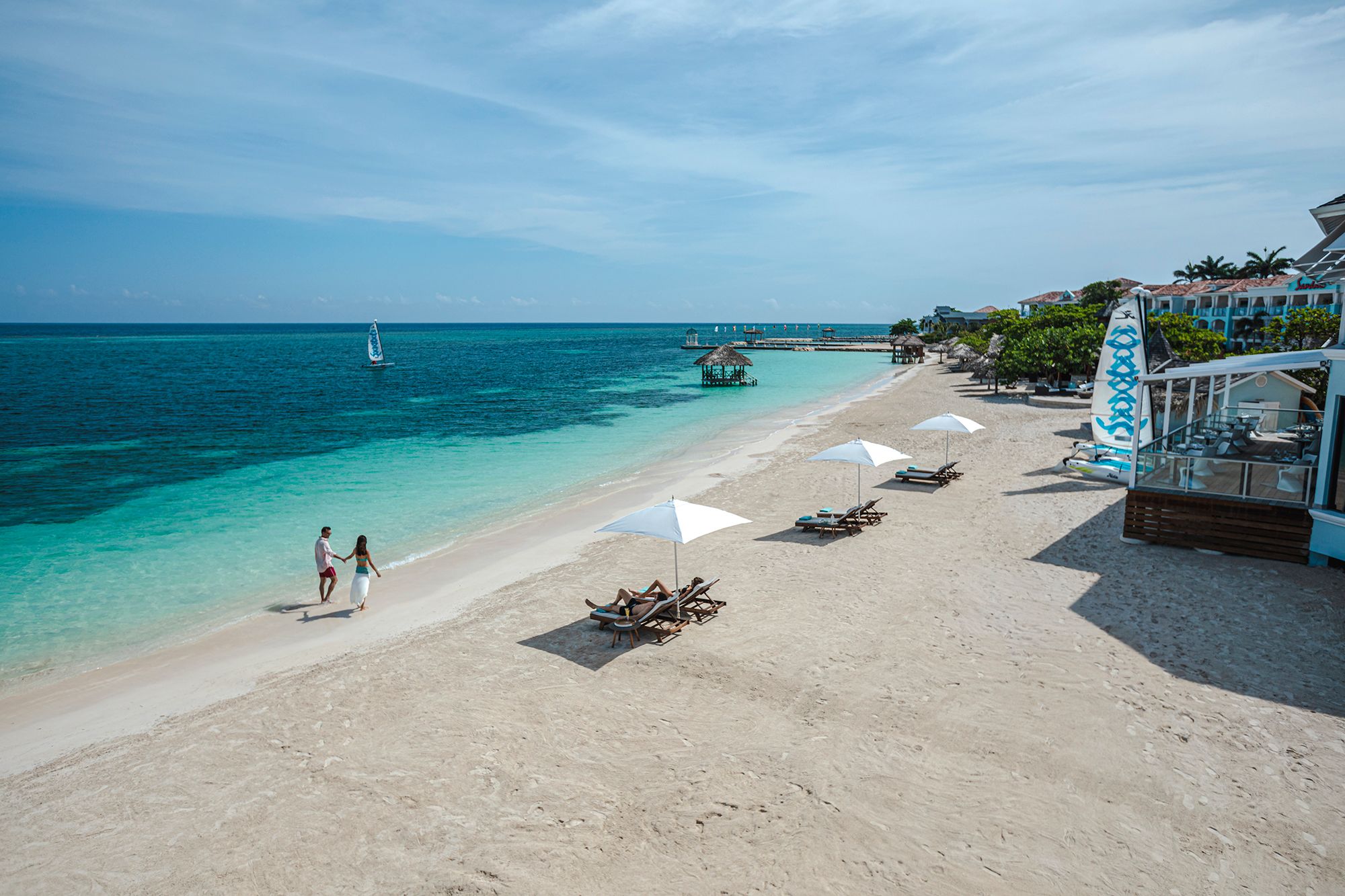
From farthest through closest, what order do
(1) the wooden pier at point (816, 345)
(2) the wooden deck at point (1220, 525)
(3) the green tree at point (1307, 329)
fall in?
1. (1) the wooden pier at point (816, 345)
2. (3) the green tree at point (1307, 329)
3. (2) the wooden deck at point (1220, 525)

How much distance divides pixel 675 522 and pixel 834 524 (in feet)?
16.9

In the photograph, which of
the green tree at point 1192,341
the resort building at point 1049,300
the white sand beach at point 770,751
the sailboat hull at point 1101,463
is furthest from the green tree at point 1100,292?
the white sand beach at point 770,751

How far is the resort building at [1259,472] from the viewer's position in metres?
10.3

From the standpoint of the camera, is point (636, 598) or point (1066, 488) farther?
point (1066, 488)

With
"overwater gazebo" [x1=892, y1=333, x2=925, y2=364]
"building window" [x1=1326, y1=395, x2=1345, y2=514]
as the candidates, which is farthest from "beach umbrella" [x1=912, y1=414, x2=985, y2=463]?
"overwater gazebo" [x1=892, y1=333, x2=925, y2=364]

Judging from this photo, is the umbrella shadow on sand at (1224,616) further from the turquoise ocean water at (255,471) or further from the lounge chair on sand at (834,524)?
the turquoise ocean water at (255,471)

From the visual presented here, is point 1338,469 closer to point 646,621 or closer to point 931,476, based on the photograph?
point 931,476

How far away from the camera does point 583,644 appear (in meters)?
9.14

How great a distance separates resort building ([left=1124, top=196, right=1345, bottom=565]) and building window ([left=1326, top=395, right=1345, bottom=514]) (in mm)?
12

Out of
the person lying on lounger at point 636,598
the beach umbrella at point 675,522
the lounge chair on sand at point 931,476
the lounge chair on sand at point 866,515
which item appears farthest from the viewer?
the lounge chair on sand at point 931,476

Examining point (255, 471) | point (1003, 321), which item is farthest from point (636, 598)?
point (1003, 321)

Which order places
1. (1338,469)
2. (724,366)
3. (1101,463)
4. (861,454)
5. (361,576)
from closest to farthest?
(1338,469) < (361,576) < (861,454) < (1101,463) < (724,366)

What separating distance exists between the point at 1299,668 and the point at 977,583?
3.70 meters

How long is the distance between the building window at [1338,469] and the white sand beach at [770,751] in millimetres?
1020
